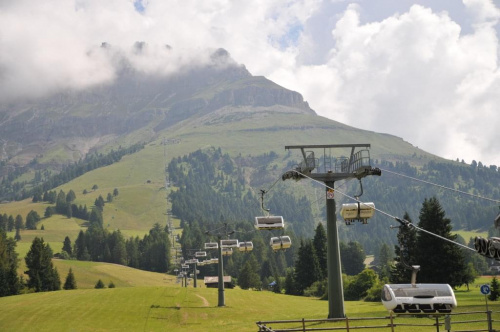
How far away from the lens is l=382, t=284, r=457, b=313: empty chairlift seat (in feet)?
98.1

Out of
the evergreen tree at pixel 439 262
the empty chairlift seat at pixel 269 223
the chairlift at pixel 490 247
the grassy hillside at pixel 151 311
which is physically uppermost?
the empty chairlift seat at pixel 269 223

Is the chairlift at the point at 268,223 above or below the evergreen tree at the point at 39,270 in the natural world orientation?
above

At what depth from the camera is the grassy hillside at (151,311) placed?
58125mm

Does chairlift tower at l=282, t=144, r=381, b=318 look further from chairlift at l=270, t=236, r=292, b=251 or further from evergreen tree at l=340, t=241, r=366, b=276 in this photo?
evergreen tree at l=340, t=241, r=366, b=276

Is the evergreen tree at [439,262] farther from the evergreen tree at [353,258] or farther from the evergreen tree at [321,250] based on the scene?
the evergreen tree at [353,258]

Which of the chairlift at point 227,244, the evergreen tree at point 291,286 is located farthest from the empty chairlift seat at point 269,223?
the evergreen tree at point 291,286

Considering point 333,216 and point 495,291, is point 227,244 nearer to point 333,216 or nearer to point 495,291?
point 495,291

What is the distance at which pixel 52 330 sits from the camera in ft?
189

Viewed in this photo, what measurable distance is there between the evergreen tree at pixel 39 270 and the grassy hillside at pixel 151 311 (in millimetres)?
44519

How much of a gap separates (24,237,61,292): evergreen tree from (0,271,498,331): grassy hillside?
146 feet

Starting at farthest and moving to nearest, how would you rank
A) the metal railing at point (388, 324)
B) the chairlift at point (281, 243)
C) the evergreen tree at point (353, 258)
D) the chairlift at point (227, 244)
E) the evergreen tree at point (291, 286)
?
the evergreen tree at point (353, 258)
the evergreen tree at point (291, 286)
the chairlift at point (227, 244)
the chairlift at point (281, 243)
the metal railing at point (388, 324)

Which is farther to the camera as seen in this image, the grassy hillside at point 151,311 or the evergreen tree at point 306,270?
the evergreen tree at point 306,270

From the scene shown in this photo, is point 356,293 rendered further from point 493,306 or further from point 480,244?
point 480,244

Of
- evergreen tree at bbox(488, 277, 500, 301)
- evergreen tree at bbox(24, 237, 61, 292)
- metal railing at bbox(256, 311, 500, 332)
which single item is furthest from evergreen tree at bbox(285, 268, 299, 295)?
metal railing at bbox(256, 311, 500, 332)
